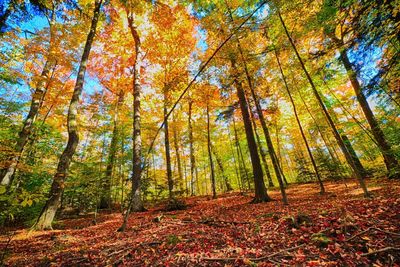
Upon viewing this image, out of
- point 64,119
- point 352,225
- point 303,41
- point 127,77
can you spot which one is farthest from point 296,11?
point 64,119

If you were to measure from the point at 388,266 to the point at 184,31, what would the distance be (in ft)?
50.3

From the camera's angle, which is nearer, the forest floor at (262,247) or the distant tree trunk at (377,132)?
the forest floor at (262,247)

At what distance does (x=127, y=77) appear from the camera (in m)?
14.9

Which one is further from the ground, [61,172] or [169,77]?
[169,77]


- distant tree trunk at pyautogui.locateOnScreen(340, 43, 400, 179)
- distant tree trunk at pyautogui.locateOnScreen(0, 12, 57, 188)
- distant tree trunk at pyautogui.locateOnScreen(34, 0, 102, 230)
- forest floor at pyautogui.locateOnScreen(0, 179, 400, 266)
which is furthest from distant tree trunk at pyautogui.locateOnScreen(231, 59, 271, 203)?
distant tree trunk at pyautogui.locateOnScreen(0, 12, 57, 188)

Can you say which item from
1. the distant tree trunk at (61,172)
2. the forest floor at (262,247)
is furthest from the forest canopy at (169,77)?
the forest floor at (262,247)

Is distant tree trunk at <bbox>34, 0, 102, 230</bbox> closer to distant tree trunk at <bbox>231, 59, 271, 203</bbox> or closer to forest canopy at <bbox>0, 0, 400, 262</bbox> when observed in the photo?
forest canopy at <bbox>0, 0, 400, 262</bbox>

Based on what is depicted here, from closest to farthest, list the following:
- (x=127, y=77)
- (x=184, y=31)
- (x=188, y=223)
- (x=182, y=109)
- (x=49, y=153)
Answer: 1. (x=188, y=223)
2. (x=49, y=153)
3. (x=184, y=31)
4. (x=127, y=77)
5. (x=182, y=109)

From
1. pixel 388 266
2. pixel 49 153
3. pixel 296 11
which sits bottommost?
pixel 388 266

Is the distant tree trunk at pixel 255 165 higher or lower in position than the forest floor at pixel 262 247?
higher

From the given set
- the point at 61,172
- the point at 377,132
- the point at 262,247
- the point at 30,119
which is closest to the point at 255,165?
the point at 377,132

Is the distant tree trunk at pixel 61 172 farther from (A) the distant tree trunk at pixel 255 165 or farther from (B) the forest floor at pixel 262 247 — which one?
(A) the distant tree trunk at pixel 255 165

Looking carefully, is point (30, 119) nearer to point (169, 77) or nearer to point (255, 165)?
point (169, 77)

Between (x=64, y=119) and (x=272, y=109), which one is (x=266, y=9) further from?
(x=64, y=119)
